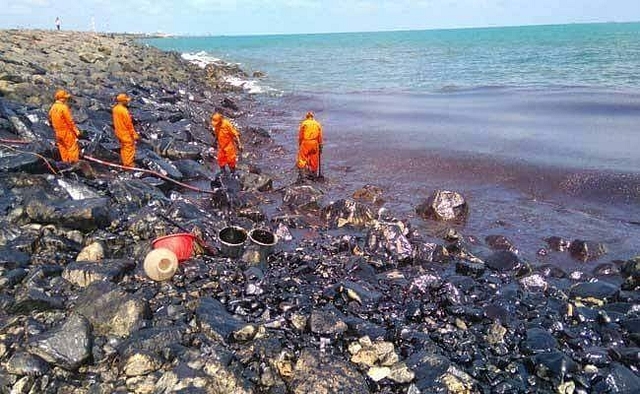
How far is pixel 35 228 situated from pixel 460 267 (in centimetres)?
609

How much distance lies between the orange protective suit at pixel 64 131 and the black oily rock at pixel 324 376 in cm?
730

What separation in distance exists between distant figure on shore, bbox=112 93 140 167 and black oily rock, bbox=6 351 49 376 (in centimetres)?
689

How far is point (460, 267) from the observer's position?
6879 millimetres

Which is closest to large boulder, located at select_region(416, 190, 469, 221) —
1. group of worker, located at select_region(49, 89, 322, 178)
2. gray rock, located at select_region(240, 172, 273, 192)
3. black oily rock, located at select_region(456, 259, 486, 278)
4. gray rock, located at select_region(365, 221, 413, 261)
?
gray rock, located at select_region(365, 221, 413, 261)

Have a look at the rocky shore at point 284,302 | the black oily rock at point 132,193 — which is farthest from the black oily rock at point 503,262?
the black oily rock at point 132,193

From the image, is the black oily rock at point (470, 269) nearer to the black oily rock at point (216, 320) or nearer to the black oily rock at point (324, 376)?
the black oily rock at point (324, 376)

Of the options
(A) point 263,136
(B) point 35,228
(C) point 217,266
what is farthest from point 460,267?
(A) point 263,136

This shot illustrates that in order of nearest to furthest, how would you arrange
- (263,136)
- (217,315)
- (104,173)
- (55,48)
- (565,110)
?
(217,315) < (104,173) < (263,136) < (565,110) < (55,48)

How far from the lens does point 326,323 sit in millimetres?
5004

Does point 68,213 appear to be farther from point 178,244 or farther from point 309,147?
point 309,147

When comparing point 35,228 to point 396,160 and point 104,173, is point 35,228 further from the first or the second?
point 396,160

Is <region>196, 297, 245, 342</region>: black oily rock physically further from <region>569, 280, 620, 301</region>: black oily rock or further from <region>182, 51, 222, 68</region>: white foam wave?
<region>182, 51, 222, 68</region>: white foam wave

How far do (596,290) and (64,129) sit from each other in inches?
378

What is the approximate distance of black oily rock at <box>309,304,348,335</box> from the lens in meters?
4.94
